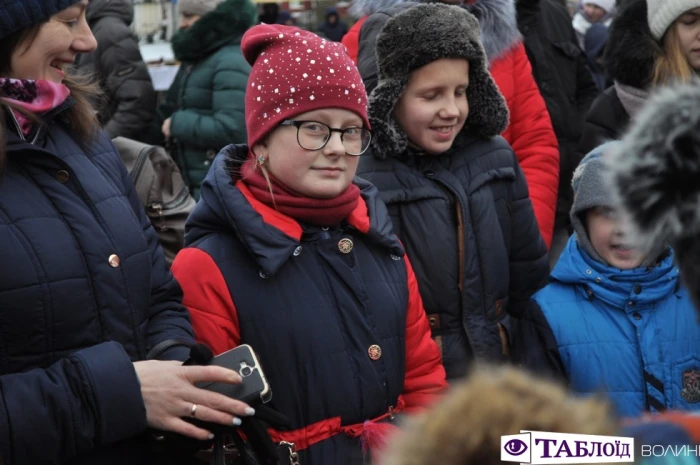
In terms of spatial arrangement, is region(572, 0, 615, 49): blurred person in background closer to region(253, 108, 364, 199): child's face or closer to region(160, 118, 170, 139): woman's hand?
region(160, 118, 170, 139): woman's hand

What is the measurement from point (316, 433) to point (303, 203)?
2.03 feet

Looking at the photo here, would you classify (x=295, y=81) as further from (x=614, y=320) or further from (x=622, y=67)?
(x=622, y=67)

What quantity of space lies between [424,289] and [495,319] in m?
0.28

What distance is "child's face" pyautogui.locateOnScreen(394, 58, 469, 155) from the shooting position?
3.28 metres

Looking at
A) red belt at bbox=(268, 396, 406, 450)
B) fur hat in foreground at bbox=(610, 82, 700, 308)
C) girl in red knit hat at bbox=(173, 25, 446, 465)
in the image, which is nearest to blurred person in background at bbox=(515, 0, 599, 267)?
girl in red knit hat at bbox=(173, 25, 446, 465)

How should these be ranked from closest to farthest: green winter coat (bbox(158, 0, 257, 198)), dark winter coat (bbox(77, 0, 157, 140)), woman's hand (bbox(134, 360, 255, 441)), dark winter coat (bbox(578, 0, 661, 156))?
woman's hand (bbox(134, 360, 255, 441)) < dark winter coat (bbox(578, 0, 661, 156)) < green winter coat (bbox(158, 0, 257, 198)) < dark winter coat (bbox(77, 0, 157, 140))

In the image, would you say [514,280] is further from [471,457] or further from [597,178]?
[471,457]

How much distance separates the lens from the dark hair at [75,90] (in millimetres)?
2295

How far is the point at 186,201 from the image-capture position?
14.0 ft

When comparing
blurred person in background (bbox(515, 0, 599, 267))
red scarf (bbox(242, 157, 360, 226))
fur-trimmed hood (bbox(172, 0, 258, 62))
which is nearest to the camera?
red scarf (bbox(242, 157, 360, 226))

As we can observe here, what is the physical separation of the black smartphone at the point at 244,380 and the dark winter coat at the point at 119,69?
3598 millimetres

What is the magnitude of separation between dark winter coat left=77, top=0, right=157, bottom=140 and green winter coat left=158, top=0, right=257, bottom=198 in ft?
0.86

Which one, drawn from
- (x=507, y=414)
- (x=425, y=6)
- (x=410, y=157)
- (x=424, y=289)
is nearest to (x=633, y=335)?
(x=424, y=289)

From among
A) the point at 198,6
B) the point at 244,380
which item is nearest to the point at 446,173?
the point at 244,380
